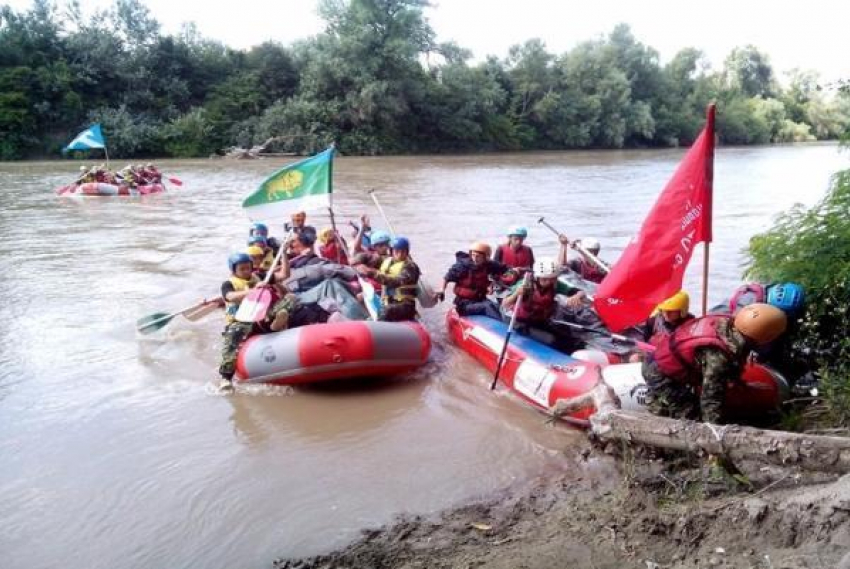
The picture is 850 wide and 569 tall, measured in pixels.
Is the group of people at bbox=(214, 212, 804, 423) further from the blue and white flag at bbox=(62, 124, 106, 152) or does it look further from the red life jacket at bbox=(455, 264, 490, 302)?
the blue and white flag at bbox=(62, 124, 106, 152)

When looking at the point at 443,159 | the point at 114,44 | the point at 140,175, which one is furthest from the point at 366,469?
the point at 114,44

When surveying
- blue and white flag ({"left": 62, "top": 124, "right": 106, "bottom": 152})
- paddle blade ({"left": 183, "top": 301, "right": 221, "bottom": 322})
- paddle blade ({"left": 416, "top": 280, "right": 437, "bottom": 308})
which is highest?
blue and white flag ({"left": 62, "top": 124, "right": 106, "bottom": 152})

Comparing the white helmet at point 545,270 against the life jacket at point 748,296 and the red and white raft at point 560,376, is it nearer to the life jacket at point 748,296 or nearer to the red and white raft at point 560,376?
the red and white raft at point 560,376

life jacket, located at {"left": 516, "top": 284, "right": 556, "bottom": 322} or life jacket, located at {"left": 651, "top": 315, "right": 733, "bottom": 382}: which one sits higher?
life jacket, located at {"left": 651, "top": 315, "right": 733, "bottom": 382}

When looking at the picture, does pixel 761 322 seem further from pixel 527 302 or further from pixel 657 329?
pixel 527 302

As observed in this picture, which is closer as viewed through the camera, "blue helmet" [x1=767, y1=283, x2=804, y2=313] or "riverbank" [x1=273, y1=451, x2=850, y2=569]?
"riverbank" [x1=273, y1=451, x2=850, y2=569]

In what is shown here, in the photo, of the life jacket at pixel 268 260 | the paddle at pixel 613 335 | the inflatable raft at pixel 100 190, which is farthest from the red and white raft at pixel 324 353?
the inflatable raft at pixel 100 190

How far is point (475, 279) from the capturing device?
731 cm

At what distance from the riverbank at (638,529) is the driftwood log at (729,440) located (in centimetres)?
11

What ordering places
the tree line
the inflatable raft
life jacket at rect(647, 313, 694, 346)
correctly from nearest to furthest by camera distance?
life jacket at rect(647, 313, 694, 346) < the inflatable raft < the tree line

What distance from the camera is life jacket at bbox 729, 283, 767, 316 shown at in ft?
15.7

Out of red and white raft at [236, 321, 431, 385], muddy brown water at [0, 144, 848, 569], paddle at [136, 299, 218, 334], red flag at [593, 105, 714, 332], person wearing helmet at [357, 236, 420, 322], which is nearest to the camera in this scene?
muddy brown water at [0, 144, 848, 569]

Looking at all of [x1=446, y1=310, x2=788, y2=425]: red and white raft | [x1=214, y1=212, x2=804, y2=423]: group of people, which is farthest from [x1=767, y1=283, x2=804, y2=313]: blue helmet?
[x1=446, y1=310, x2=788, y2=425]: red and white raft

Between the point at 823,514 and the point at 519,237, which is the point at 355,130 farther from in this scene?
the point at 823,514
